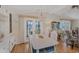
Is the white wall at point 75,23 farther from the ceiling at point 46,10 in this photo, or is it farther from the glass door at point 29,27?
the glass door at point 29,27

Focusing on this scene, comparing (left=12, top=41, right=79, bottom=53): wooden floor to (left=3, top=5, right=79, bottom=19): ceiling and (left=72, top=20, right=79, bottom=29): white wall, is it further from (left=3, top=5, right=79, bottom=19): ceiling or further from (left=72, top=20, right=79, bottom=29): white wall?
(left=3, top=5, right=79, bottom=19): ceiling

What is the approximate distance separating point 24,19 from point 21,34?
0.79ft

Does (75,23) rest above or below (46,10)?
below

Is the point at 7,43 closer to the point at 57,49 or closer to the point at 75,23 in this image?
the point at 57,49

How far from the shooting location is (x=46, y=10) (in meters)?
1.78

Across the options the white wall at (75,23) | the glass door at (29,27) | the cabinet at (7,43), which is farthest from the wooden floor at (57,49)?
the white wall at (75,23)

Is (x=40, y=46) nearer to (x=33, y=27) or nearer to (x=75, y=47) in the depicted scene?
(x=33, y=27)

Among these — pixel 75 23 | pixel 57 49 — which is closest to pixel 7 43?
pixel 57 49

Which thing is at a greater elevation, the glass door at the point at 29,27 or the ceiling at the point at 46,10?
the ceiling at the point at 46,10

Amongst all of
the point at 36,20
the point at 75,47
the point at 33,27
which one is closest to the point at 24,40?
the point at 33,27

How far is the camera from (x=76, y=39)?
1803 mm

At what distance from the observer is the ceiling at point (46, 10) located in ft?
5.76

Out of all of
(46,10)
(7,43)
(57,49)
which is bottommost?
(57,49)

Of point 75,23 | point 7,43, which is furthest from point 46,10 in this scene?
point 7,43
